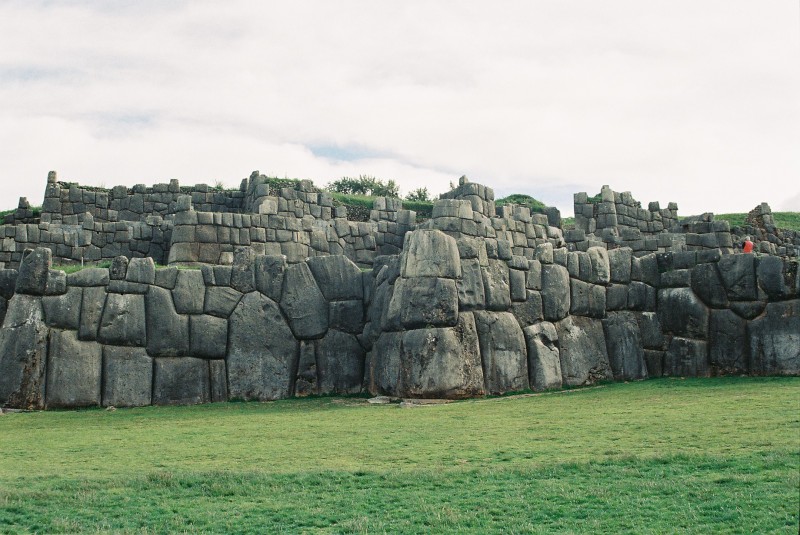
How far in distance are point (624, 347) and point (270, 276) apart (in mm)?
7181

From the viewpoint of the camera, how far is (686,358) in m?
18.2

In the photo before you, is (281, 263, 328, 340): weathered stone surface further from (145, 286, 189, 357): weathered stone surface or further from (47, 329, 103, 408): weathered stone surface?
(47, 329, 103, 408): weathered stone surface

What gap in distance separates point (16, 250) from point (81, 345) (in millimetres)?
7963

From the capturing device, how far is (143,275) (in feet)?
56.5

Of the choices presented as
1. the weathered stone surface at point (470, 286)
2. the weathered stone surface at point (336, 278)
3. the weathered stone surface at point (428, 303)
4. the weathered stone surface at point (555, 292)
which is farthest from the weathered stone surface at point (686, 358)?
the weathered stone surface at point (336, 278)

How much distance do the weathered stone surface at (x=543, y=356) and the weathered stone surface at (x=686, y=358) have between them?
2.42m

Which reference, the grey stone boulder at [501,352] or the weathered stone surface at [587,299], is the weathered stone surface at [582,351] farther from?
the grey stone boulder at [501,352]

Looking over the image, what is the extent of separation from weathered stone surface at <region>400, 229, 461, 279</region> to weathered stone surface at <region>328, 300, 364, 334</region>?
186 cm

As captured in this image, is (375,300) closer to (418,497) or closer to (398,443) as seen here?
(398,443)

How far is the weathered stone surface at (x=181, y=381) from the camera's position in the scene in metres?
16.9

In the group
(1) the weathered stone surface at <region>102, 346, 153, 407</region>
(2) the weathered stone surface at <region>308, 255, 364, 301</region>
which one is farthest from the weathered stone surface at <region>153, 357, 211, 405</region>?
(2) the weathered stone surface at <region>308, 255, 364, 301</region>

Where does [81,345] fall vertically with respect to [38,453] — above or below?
above

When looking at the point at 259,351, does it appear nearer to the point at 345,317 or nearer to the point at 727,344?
the point at 345,317

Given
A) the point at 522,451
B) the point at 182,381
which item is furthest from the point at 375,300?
the point at 522,451
